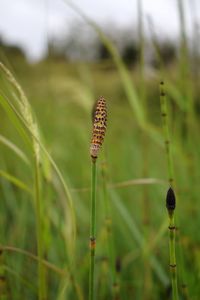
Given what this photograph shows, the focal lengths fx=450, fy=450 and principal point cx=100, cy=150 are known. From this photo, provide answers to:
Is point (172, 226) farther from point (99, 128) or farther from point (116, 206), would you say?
point (116, 206)

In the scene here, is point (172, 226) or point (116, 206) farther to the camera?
point (116, 206)

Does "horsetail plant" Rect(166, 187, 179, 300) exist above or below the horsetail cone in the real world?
below

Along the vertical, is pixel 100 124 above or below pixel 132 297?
above

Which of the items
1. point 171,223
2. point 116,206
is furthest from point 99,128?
point 116,206

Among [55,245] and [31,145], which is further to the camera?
[55,245]

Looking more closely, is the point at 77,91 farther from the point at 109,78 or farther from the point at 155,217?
the point at 109,78

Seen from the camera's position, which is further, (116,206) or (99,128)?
(116,206)

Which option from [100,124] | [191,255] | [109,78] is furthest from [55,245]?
[109,78]

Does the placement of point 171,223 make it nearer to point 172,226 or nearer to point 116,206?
point 172,226

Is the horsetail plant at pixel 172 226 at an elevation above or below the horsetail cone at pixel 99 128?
below

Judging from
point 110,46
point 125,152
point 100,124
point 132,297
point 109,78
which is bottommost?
point 132,297

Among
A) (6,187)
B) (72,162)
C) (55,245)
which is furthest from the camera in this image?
(72,162)
